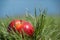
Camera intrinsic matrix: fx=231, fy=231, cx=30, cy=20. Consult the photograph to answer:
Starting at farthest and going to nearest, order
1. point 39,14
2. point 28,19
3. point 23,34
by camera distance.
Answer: point 28,19 → point 39,14 → point 23,34

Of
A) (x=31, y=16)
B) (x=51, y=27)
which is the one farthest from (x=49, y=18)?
(x=31, y=16)

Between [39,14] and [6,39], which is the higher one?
[39,14]

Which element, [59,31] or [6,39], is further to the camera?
[59,31]

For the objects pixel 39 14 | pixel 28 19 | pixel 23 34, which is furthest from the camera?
pixel 28 19

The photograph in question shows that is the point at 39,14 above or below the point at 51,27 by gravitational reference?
above

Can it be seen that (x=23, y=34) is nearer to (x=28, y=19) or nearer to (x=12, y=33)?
(x=12, y=33)

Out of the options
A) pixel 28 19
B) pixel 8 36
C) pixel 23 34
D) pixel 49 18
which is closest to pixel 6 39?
pixel 8 36

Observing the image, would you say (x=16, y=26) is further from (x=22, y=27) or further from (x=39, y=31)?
(x=39, y=31)

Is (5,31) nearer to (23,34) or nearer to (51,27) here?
(23,34)

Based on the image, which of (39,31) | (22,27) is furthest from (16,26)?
(39,31)
